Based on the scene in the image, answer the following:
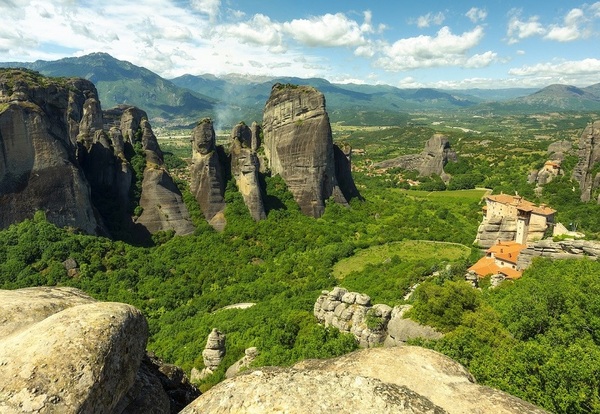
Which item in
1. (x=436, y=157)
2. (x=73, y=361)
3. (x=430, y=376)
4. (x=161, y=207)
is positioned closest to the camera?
(x=73, y=361)

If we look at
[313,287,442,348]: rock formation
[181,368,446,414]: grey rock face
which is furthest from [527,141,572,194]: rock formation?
[181,368,446,414]: grey rock face

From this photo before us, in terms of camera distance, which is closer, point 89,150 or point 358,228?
point 89,150

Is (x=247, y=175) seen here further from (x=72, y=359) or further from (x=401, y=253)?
(x=72, y=359)

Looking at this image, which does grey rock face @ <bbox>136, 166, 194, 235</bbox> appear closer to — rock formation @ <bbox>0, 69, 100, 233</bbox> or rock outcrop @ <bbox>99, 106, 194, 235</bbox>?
Result: rock outcrop @ <bbox>99, 106, 194, 235</bbox>

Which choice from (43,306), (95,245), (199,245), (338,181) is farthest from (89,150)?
(43,306)

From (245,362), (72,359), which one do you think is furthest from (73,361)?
(245,362)

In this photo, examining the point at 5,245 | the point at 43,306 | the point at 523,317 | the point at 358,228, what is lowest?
the point at 358,228

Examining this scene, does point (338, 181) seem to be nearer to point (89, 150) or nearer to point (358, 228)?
point (358, 228)

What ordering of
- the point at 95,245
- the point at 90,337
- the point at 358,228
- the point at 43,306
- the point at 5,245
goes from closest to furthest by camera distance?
1. the point at 90,337
2. the point at 43,306
3. the point at 5,245
4. the point at 95,245
5. the point at 358,228
